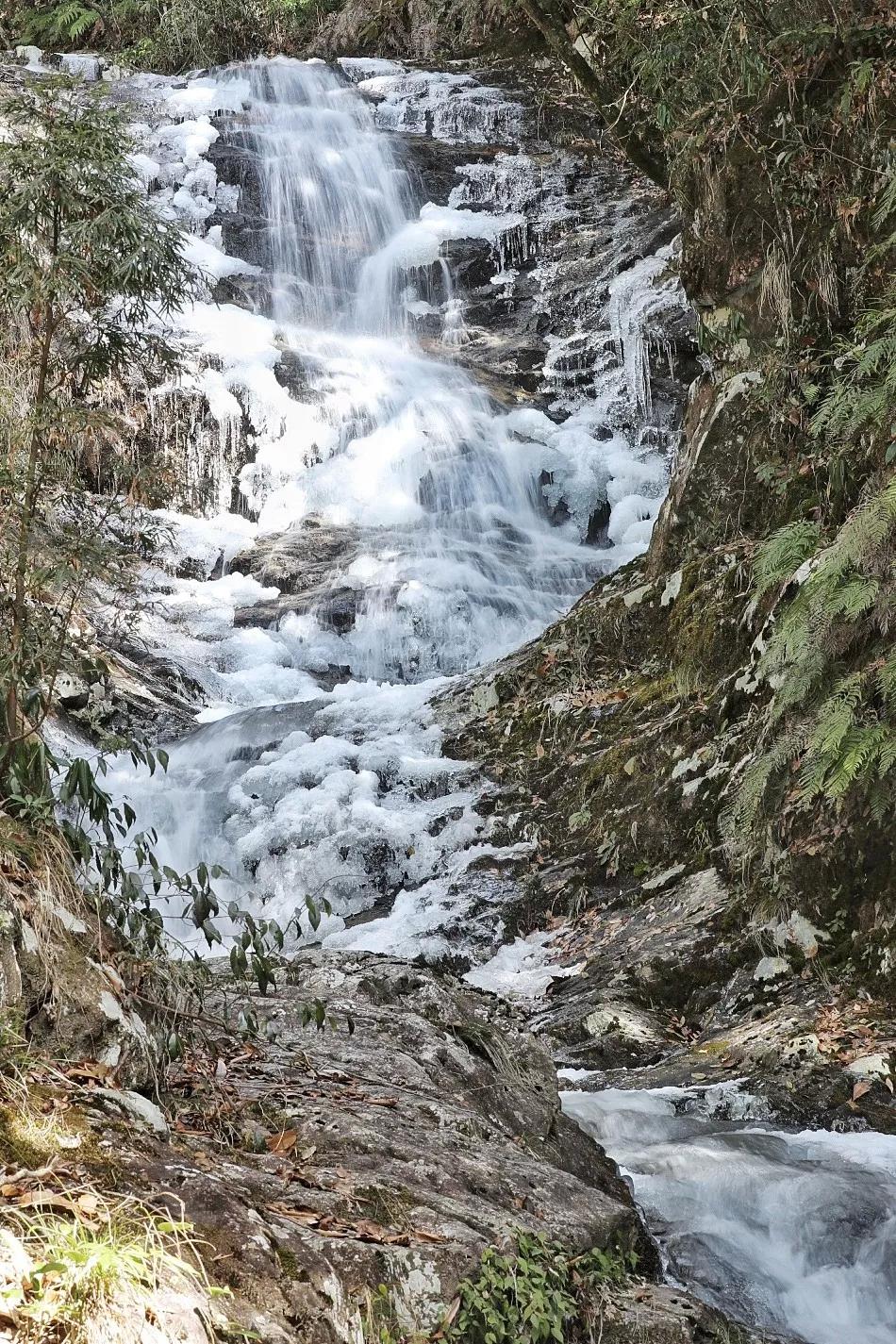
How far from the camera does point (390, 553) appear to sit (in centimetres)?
1379

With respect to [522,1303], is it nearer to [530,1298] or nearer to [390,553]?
[530,1298]

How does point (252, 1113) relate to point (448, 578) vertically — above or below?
above

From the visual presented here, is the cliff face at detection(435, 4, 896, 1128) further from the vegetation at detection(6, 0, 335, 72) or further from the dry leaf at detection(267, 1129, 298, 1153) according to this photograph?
the vegetation at detection(6, 0, 335, 72)

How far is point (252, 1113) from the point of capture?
141 inches

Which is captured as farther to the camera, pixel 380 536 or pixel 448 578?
pixel 380 536

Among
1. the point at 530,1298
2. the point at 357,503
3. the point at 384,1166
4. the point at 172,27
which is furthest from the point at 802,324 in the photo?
the point at 172,27

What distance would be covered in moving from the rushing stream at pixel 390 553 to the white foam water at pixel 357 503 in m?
0.03

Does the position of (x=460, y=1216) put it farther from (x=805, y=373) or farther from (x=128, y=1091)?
(x=805, y=373)

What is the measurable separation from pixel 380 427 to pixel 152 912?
1248cm

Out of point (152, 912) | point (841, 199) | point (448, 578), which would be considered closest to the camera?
point (152, 912)

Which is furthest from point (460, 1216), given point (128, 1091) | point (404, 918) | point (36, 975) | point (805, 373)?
point (805, 373)

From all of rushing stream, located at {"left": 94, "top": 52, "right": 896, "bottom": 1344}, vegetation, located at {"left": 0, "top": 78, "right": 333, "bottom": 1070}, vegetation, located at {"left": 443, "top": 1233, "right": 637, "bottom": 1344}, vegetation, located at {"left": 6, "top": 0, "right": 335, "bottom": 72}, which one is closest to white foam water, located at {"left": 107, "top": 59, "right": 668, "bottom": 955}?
rushing stream, located at {"left": 94, "top": 52, "right": 896, "bottom": 1344}

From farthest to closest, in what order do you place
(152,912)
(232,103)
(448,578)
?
(232,103)
(448,578)
(152,912)

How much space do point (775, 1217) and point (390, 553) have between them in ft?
33.5
